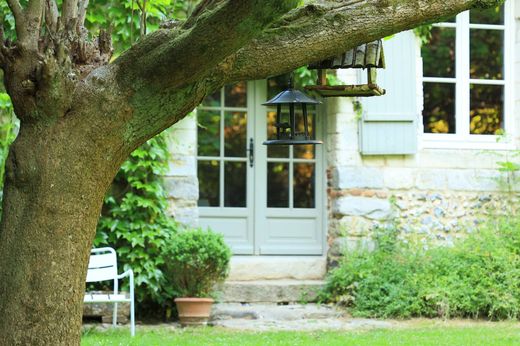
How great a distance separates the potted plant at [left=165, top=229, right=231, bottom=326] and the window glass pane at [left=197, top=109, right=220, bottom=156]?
59.0 inches

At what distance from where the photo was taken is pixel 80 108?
389 centimetres

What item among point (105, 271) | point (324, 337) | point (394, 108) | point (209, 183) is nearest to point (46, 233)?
point (324, 337)

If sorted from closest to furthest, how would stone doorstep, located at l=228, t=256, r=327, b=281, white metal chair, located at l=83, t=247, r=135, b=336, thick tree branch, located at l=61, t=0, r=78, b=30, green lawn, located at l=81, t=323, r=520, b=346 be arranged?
thick tree branch, located at l=61, t=0, r=78, b=30 → green lawn, located at l=81, t=323, r=520, b=346 → white metal chair, located at l=83, t=247, r=135, b=336 → stone doorstep, located at l=228, t=256, r=327, b=281

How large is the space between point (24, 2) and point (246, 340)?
377 cm

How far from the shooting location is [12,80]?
392cm

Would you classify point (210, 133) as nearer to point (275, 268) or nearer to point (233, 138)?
point (233, 138)

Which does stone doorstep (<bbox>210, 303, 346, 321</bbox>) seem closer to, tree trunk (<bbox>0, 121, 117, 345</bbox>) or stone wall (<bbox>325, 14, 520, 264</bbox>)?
stone wall (<bbox>325, 14, 520, 264</bbox>)

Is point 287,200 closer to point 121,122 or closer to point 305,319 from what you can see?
point 305,319

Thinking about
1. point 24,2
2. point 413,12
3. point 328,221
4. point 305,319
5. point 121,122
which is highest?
point 24,2

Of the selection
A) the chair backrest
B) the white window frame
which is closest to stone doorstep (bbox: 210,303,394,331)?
the chair backrest

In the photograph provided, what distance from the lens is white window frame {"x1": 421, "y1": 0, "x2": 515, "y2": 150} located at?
9.64 metres

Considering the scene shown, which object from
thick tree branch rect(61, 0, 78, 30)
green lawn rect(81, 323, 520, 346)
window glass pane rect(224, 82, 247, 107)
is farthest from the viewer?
window glass pane rect(224, 82, 247, 107)

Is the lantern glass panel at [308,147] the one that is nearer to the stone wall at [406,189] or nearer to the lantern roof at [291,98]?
the stone wall at [406,189]

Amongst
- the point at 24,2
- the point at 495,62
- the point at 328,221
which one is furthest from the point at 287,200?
the point at 24,2
